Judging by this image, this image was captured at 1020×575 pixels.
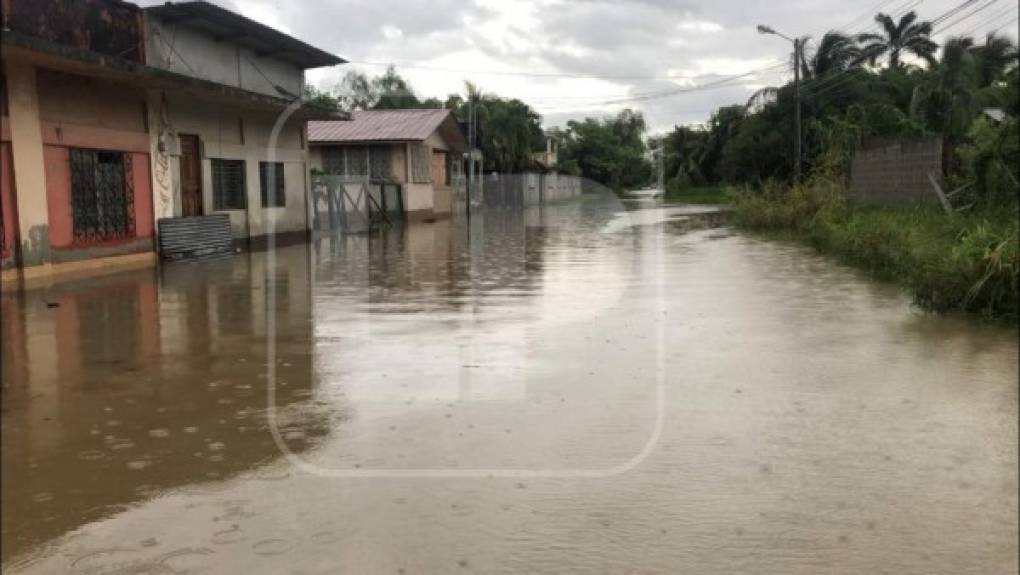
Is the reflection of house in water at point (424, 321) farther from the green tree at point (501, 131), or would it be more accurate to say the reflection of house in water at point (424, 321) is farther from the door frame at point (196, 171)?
the green tree at point (501, 131)

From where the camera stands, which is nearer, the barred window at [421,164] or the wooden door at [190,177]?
the wooden door at [190,177]

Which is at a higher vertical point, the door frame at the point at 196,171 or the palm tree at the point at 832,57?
the palm tree at the point at 832,57

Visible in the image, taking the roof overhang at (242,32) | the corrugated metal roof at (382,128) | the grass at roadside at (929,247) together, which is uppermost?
the roof overhang at (242,32)

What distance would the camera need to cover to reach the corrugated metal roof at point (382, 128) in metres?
32.1

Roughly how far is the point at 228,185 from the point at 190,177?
1.48 meters

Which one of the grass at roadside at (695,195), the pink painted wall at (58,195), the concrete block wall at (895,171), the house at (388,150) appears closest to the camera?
the pink painted wall at (58,195)

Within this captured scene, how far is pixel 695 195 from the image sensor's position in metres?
56.2

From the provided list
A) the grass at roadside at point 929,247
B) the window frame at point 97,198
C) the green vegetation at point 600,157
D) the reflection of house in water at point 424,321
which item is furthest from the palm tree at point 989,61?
the green vegetation at point 600,157

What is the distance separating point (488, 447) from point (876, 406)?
2.48 meters

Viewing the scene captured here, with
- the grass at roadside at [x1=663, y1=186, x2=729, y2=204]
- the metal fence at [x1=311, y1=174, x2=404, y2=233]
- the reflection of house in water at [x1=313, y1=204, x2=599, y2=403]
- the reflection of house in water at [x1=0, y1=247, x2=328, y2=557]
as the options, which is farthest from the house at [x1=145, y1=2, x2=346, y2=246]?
the grass at roadside at [x1=663, y1=186, x2=729, y2=204]

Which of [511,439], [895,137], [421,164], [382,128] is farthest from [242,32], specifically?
[895,137]

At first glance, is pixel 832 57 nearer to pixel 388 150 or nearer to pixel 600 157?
pixel 388 150

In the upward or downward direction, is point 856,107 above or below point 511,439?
above

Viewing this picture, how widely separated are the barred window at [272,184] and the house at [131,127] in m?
0.05
